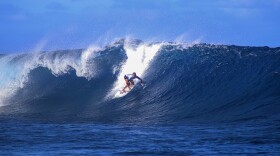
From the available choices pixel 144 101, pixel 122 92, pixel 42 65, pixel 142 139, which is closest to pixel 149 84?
pixel 122 92

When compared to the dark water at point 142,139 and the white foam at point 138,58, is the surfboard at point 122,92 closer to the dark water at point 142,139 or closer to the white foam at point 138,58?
the white foam at point 138,58

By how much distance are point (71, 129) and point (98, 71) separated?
11.5 meters

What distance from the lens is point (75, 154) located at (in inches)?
344

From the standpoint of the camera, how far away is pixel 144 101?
17938 millimetres

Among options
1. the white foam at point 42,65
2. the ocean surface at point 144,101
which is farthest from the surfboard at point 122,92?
the white foam at point 42,65

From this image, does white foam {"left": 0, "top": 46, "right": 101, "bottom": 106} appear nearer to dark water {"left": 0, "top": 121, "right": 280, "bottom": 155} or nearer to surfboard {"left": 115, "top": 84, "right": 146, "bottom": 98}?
surfboard {"left": 115, "top": 84, "right": 146, "bottom": 98}

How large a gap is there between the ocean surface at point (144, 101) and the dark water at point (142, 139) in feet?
0.06

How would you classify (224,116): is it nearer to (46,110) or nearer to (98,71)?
(46,110)

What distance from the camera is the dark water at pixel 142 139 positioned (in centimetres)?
894

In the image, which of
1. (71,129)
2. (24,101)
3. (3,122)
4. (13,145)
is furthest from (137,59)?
(13,145)

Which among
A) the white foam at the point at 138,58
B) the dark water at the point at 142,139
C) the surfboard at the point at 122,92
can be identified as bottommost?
the dark water at the point at 142,139

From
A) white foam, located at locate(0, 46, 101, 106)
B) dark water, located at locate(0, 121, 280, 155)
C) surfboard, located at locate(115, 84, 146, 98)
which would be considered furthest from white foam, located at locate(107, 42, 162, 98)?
dark water, located at locate(0, 121, 280, 155)

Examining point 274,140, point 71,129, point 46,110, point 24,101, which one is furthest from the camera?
point 24,101

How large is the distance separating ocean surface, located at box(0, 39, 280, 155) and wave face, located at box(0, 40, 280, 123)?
0.04 metres
